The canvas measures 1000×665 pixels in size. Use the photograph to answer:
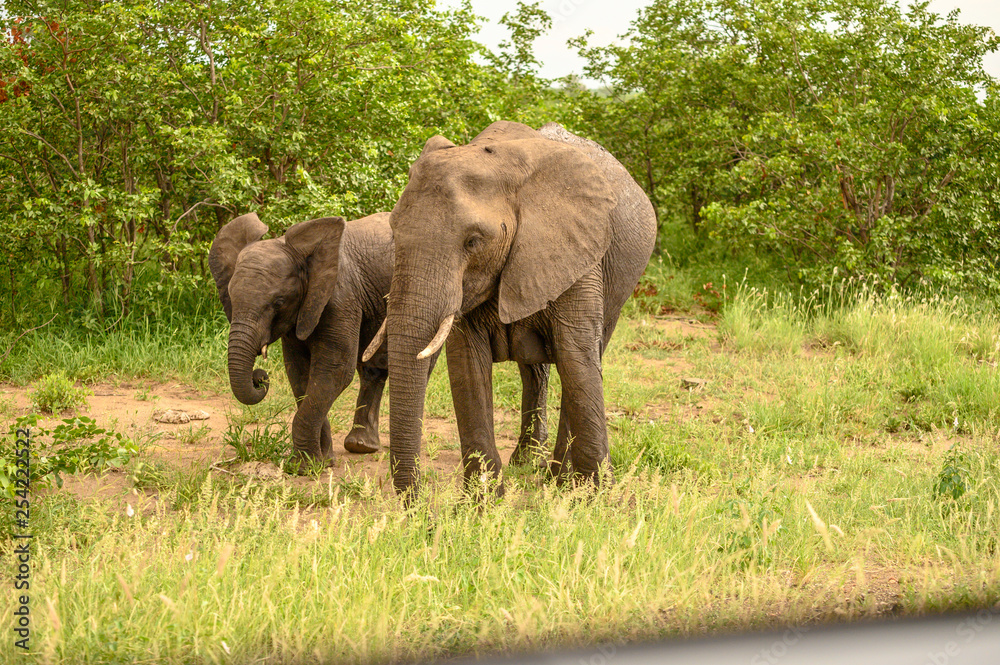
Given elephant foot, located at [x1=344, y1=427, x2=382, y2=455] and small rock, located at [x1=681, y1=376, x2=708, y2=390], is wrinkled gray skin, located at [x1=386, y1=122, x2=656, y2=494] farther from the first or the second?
small rock, located at [x1=681, y1=376, x2=708, y2=390]

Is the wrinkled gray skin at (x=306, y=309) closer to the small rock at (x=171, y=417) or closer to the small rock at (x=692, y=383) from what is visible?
the small rock at (x=171, y=417)

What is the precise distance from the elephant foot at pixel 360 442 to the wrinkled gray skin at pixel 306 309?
1.13 ft

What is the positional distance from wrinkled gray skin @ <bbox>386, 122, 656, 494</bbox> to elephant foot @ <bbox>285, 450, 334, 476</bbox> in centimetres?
127

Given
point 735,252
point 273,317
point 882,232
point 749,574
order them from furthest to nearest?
point 735,252 < point 882,232 < point 273,317 < point 749,574

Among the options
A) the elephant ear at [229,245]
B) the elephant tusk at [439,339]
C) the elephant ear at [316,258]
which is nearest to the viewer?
the elephant tusk at [439,339]

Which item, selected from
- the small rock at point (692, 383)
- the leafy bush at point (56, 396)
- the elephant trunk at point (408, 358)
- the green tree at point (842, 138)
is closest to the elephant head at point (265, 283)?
the elephant trunk at point (408, 358)

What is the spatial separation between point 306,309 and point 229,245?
2.59ft

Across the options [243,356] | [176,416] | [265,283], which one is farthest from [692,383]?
[176,416]

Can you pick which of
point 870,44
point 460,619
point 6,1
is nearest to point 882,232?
point 870,44

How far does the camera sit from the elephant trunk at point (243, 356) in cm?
556

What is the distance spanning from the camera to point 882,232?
10406 millimetres

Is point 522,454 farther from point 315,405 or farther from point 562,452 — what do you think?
point 315,405

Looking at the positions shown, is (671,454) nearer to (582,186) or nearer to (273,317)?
(582,186)

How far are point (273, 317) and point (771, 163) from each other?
7124mm
